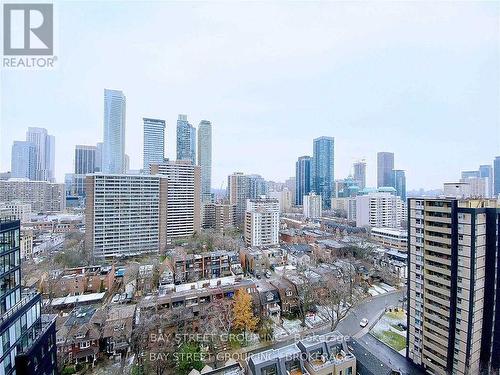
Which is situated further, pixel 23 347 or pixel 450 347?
pixel 450 347

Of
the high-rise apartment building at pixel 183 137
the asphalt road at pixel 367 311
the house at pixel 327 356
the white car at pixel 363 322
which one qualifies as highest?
the high-rise apartment building at pixel 183 137

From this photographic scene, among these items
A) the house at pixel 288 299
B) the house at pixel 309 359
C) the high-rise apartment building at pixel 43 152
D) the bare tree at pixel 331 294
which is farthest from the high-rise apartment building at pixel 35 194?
the house at pixel 309 359

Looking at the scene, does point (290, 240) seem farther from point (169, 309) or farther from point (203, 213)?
point (169, 309)

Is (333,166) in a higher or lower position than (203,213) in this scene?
higher

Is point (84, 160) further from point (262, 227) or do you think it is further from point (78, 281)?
point (78, 281)

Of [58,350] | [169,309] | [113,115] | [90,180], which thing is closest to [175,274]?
[169,309]

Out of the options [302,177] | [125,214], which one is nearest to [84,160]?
[125,214]

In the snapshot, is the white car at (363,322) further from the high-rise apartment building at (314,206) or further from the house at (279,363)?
the high-rise apartment building at (314,206)
